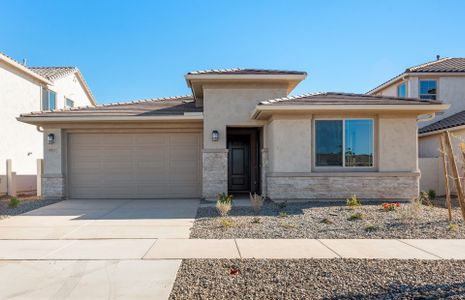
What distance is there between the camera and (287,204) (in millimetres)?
11281

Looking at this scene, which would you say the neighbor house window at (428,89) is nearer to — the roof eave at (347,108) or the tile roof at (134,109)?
the roof eave at (347,108)

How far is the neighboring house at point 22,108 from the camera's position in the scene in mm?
16125

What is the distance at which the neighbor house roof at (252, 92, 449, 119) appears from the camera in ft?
36.6

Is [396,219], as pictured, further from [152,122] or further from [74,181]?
[74,181]

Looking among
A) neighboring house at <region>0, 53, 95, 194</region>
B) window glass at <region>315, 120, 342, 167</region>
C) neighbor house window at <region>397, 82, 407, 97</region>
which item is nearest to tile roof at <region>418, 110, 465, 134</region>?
neighbor house window at <region>397, 82, 407, 97</region>

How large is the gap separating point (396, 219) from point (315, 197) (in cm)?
310

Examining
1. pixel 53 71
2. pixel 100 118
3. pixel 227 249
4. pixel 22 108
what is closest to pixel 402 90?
pixel 100 118

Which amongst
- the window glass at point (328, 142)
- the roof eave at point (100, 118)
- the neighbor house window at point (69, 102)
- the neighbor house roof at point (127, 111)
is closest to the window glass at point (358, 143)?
the window glass at point (328, 142)

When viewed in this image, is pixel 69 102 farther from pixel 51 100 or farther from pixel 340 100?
pixel 340 100

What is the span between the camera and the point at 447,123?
1603cm

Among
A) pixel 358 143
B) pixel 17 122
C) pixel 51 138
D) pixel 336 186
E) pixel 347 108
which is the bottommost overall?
pixel 336 186

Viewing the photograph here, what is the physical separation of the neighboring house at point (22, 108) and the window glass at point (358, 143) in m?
12.4

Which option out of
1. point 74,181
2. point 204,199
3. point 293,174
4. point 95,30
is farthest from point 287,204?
point 95,30

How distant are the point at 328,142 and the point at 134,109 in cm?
745
